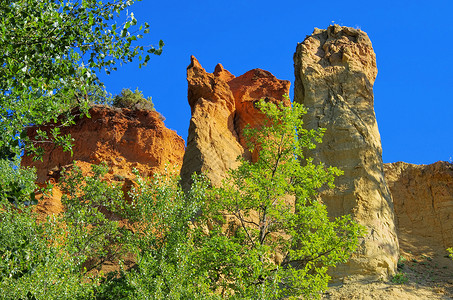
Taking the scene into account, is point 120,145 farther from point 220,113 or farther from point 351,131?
point 351,131

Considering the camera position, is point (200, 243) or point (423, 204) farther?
point (423, 204)

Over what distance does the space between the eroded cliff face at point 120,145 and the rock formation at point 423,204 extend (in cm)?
1798

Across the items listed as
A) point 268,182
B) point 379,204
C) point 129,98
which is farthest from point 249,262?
point 129,98

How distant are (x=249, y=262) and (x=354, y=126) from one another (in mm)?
9942

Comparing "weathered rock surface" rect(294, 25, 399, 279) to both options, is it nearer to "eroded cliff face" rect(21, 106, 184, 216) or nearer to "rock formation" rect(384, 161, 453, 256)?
"rock formation" rect(384, 161, 453, 256)

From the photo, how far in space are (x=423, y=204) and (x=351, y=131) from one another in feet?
30.4

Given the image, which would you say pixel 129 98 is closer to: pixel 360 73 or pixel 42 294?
pixel 360 73

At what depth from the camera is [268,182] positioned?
17.5 metres

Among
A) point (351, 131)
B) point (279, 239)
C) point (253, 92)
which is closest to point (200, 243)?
point (279, 239)

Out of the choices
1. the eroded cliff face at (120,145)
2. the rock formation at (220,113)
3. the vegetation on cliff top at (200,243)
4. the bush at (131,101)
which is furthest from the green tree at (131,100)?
the vegetation on cliff top at (200,243)

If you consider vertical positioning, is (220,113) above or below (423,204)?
above

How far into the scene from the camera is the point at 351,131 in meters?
22.6

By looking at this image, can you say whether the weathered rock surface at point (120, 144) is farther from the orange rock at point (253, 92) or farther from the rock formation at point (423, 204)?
the rock formation at point (423, 204)

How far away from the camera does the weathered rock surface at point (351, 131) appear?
19750 mm
